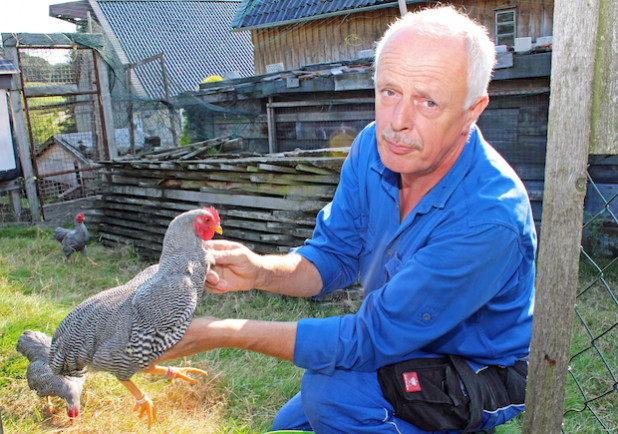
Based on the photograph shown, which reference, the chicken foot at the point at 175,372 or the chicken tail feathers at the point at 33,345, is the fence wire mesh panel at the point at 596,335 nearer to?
the chicken foot at the point at 175,372

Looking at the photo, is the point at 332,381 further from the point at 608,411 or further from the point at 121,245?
the point at 121,245

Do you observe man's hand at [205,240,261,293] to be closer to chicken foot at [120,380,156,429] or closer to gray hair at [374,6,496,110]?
chicken foot at [120,380,156,429]

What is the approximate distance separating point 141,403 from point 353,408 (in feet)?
6.52

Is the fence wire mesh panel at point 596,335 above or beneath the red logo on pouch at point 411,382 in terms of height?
beneath

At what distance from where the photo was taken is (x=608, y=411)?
3.51m

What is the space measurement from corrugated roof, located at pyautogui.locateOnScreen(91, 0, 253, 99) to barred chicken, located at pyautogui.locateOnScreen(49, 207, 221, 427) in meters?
22.0

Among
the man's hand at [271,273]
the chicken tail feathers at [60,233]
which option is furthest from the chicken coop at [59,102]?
the man's hand at [271,273]

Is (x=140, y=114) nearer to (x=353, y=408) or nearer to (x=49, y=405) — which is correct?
(x=49, y=405)

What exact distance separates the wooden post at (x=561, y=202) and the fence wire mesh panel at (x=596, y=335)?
182 mm

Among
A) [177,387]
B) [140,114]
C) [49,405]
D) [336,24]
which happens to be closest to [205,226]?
[177,387]

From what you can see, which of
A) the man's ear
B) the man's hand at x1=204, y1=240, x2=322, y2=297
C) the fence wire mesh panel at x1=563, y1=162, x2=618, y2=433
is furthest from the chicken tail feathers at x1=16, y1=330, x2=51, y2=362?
the fence wire mesh panel at x1=563, y1=162, x2=618, y2=433

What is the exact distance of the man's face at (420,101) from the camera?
1989 millimetres

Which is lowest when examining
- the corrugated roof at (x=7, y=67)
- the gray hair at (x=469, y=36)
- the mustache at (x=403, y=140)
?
the mustache at (x=403, y=140)

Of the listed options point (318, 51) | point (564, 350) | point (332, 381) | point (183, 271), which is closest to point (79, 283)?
point (183, 271)
